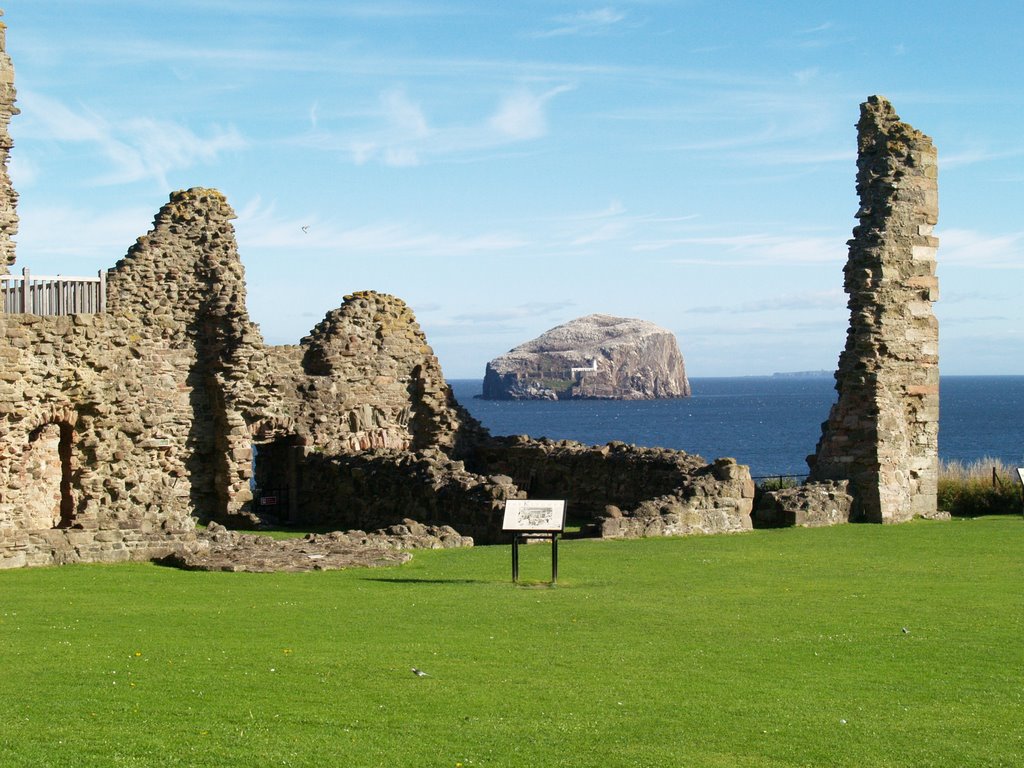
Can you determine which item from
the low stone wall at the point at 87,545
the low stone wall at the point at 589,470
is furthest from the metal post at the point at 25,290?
the low stone wall at the point at 589,470

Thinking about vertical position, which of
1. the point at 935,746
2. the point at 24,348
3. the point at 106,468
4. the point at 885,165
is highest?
the point at 885,165

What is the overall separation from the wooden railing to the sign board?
416 inches

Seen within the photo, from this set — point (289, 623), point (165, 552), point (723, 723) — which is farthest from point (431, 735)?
point (165, 552)

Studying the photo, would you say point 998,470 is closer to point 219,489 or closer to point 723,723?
point 219,489

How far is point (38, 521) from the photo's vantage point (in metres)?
23.9

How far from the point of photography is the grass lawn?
9.12 meters

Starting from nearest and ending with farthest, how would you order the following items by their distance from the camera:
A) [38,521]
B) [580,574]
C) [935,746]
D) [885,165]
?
1. [935,746]
2. [580,574]
3. [38,521]
4. [885,165]

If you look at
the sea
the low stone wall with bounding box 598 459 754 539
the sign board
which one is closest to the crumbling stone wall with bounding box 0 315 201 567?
the sign board

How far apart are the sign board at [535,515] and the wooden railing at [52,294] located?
10.6 m

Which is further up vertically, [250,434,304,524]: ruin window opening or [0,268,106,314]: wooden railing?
[0,268,106,314]: wooden railing

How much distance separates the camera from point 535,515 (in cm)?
1630

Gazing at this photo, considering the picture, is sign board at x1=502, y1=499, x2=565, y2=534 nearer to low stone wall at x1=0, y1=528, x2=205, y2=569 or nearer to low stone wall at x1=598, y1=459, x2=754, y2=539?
low stone wall at x1=0, y1=528, x2=205, y2=569

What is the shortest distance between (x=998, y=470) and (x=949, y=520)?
13.9ft

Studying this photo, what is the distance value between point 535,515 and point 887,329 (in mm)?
12963
